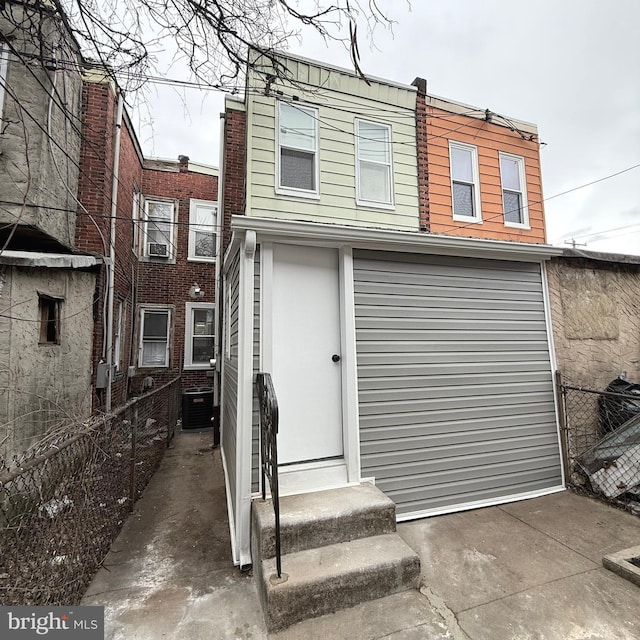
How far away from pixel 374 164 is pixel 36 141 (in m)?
4.68

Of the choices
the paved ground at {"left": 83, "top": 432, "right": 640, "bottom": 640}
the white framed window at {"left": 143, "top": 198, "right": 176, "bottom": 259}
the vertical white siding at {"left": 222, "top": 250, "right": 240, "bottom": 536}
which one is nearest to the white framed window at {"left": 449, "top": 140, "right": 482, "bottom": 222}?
the vertical white siding at {"left": 222, "top": 250, "right": 240, "bottom": 536}

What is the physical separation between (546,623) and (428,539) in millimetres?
962

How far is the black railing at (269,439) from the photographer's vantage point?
6.58 feet

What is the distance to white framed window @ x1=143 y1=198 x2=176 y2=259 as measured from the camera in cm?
832

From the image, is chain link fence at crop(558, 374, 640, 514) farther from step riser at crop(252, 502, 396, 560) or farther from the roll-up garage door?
step riser at crop(252, 502, 396, 560)

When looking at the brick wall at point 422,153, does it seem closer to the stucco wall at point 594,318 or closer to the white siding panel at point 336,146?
the white siding panel at point 336,146

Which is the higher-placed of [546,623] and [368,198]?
[368,198]

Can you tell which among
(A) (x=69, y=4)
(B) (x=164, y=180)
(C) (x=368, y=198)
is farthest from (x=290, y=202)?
(B) (x=164, y=180)

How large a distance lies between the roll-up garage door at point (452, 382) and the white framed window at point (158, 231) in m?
6.86

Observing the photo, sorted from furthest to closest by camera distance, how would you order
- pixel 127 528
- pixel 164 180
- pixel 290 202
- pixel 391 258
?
pixel 164 180 < pixel 290 202 < pixel 391 258 < pixel 127 528

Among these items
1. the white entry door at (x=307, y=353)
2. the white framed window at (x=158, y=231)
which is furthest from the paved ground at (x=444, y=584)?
the white framed window at (x=158, y=231)

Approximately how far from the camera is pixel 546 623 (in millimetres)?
1937

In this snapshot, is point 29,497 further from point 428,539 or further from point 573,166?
point 573,166

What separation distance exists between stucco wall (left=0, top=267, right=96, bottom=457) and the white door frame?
1.95 metres
